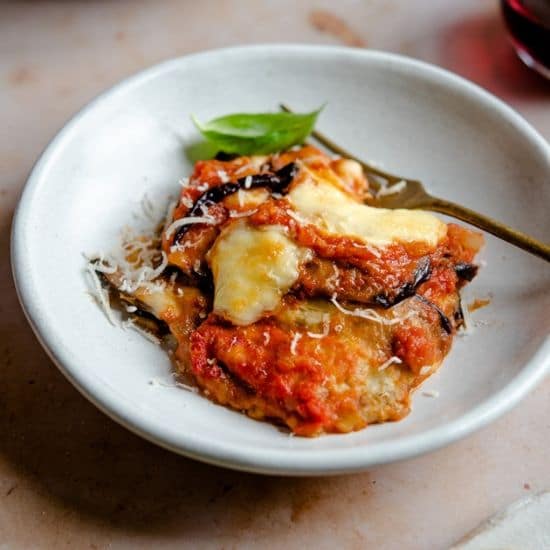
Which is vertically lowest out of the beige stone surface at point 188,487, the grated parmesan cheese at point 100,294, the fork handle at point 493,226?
the beige stone surface at point 188,487

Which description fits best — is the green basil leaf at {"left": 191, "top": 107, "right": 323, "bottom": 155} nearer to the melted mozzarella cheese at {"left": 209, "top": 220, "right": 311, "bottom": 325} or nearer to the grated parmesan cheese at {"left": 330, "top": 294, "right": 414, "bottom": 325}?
the melted mozzarella cheese at {"left": 209, "top": 220, "right": 311, "bottom": 325}

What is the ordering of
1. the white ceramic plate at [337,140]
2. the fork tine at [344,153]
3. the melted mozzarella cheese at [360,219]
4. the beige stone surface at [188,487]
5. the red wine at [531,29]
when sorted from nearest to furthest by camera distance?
the white ceramic plate at [337,140] < the beige stone surface at [188,487] < the melted mozzarella cheese at [360,219] < the fork tine at [344,153] < the red wine at [531,29]

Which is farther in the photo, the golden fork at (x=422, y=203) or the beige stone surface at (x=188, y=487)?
the golden fork at (x=422, y=203)

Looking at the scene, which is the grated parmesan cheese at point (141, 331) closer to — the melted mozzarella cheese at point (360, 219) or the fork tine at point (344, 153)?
the melted mozzarella cheese at point (360, 219)

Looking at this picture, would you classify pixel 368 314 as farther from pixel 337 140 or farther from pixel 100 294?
pixel 337 140

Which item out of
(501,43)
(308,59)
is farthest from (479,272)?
(501,43)

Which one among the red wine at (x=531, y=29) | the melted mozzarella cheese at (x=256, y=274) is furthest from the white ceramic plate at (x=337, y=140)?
the red wine at (x=531, y=29)

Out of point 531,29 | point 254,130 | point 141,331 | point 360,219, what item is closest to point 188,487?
point 141,331

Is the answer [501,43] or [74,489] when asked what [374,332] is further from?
[501,43]
